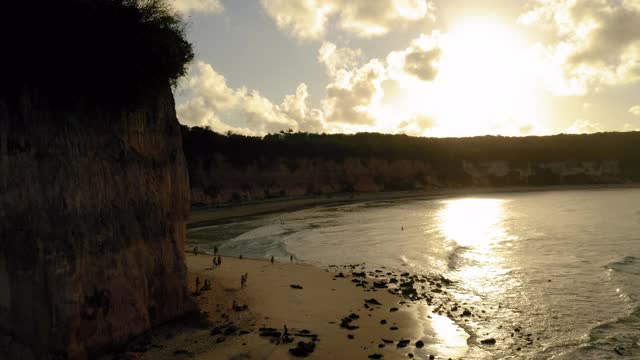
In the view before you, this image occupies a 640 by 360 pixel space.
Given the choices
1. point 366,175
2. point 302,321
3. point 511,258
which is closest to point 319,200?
point 366,175

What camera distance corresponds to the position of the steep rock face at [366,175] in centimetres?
6406

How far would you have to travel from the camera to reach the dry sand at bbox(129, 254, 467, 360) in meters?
10.6

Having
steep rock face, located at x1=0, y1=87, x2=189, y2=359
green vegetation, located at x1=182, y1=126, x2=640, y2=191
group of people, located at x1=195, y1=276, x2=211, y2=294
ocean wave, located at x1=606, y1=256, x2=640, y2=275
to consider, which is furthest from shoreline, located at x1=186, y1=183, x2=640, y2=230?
ocean wave, located at x1=606, y1=256, x2=640, y2=275

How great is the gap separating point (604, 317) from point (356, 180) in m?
69.6

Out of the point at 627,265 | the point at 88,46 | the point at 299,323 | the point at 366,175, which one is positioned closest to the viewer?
the point at 88,46

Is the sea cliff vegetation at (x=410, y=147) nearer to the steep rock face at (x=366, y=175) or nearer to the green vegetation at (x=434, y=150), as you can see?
the green vegetation at (x=434, y=150)

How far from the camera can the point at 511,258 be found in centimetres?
2370

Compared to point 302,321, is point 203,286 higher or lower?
A: higher

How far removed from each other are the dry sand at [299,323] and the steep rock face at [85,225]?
119 centimetres

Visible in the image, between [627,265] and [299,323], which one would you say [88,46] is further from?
[627,265]

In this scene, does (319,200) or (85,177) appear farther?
(319,200)

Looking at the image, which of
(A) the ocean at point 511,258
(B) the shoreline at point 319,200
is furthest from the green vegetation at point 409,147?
(A) the ocean at point 511,258

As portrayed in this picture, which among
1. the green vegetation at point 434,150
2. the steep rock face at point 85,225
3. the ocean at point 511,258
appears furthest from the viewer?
the green vegetation at point 434,150

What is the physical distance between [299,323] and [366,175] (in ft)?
238
